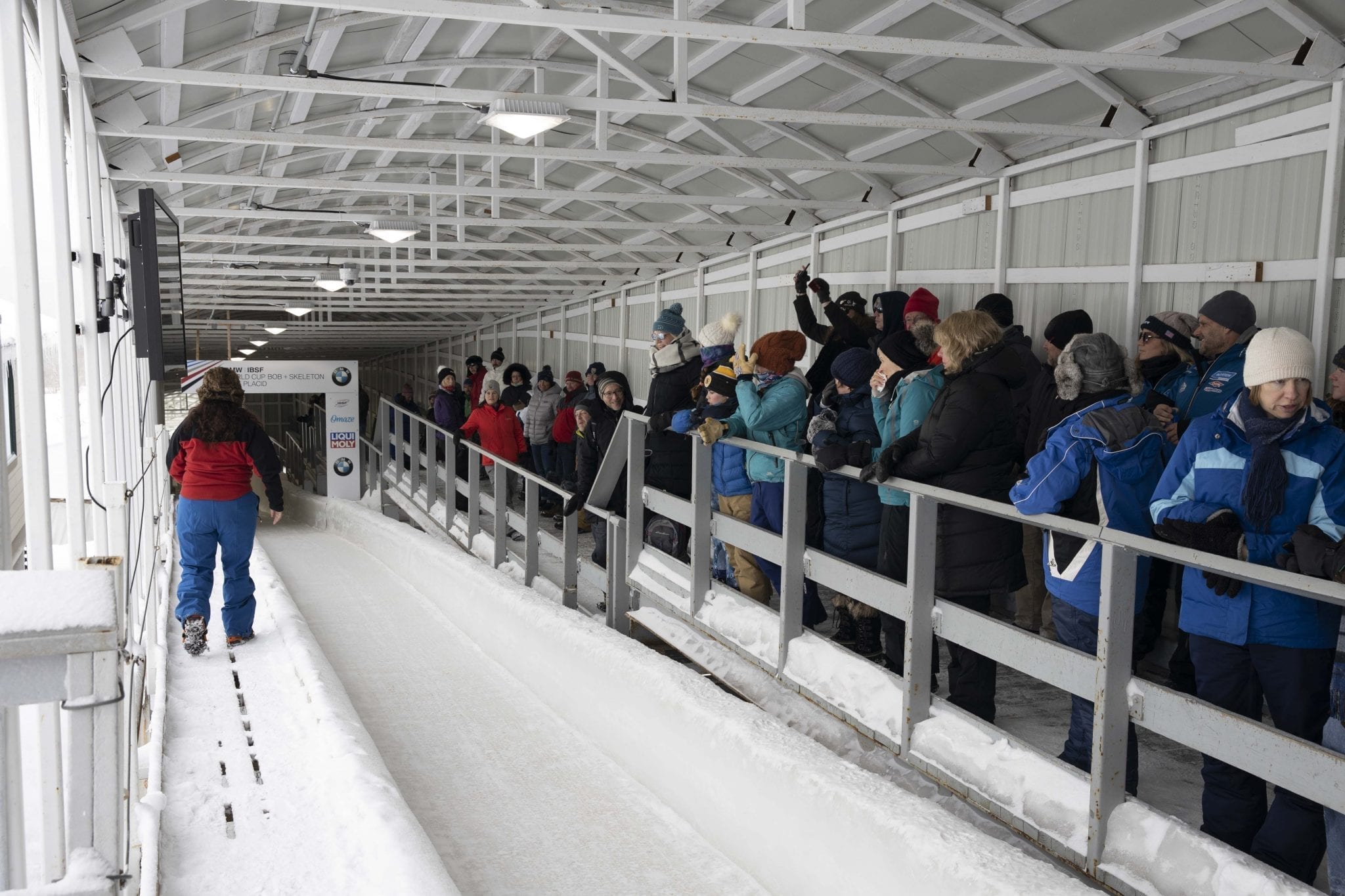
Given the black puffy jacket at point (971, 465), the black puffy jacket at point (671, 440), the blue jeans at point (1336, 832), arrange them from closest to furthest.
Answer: the blue jeans at point (1336, 832) < the black puffy jacket at point (971, 465) < the black puffy jacket at point (671, 440)

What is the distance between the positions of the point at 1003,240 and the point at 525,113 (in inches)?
116

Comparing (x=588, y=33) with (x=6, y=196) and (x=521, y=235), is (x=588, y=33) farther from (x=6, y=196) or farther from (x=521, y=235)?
(x=521, y=235)

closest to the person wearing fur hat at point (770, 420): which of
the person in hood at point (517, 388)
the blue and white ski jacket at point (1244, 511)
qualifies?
the blue and white ski jacket at point (1244, 511)

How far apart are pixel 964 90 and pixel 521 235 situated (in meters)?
7.34

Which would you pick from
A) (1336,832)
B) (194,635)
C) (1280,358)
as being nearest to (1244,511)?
(1280,358)

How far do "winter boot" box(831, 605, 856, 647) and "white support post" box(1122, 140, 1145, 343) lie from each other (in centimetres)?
233

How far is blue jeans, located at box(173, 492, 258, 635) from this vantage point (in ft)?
17.7

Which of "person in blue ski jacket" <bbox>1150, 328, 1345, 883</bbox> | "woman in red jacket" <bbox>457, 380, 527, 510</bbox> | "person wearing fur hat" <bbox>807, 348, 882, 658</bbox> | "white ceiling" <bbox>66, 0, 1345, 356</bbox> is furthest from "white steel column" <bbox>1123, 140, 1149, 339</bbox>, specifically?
"woman in red jacket" <bbox>457, 380, 527, 510</bbox>

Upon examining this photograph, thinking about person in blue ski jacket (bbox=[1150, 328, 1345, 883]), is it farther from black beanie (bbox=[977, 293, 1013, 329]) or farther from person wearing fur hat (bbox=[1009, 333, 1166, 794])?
black beanie (bbox=[977, 293, 1013, 329])

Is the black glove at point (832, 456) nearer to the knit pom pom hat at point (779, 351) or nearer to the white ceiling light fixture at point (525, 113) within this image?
the knit pom pom hat at point (779, 351)

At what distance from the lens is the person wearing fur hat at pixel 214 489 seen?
5355 millimetres

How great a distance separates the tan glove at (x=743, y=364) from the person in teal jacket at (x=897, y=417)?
2.30 ft

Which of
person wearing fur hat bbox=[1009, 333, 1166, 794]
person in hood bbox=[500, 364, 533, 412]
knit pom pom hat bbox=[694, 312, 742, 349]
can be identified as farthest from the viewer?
person in hood bbox=[500, 364, 533, 412]

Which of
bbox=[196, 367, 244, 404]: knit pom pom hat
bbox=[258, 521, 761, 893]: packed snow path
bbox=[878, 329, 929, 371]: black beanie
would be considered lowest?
bbox=[258, 521, 761, 893]: packed snow path
